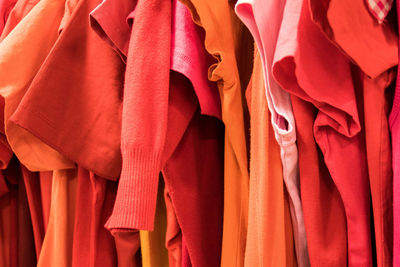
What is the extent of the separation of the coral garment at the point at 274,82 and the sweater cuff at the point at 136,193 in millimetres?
168

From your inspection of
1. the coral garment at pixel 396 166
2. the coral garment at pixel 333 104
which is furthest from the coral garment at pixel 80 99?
the coral garment at pixel 396 166

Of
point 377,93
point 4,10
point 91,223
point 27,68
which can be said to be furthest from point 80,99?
point 377,93

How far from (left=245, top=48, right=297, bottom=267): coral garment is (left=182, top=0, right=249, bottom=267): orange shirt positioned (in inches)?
1.6

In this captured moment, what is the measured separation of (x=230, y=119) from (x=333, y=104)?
6.1 inches

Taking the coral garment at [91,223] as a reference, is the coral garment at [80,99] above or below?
above

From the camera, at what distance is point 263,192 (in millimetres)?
500

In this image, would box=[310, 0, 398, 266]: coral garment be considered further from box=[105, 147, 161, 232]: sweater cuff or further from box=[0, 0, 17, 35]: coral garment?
box=[0, 0, 17, 35]: coral garment

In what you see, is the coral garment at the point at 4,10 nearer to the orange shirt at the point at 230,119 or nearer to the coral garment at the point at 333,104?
the orange shirt at the point at 230,119

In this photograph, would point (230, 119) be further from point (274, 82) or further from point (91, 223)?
point (91, 223)

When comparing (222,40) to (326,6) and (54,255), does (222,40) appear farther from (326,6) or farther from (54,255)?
(54,255)

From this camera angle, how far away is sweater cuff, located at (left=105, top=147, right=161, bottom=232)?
490 mm

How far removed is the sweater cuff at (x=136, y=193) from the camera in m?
0.49

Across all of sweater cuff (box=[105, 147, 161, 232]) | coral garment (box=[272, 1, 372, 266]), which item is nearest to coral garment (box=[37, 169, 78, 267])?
sweater cuff (box=[105, 147, 161, 232])

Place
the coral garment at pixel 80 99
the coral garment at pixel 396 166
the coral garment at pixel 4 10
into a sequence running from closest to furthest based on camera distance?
the coral garment at pixel 396 166
the coral garment at pixel 80 99
the coral garment at pixel 4 10
